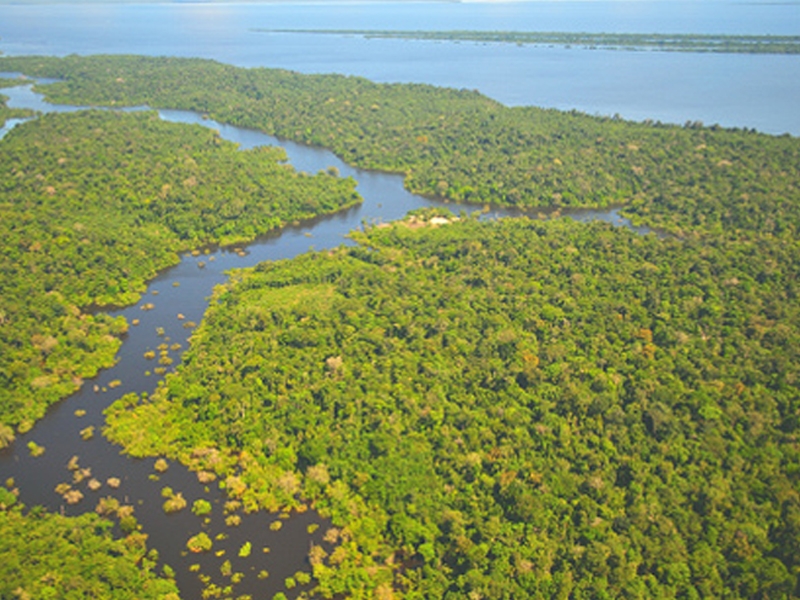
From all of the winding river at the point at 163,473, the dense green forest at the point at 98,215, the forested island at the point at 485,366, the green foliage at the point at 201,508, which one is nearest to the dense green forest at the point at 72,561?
the winding river at the point at 163,473

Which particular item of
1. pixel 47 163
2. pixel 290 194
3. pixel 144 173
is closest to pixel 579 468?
pixel 290 194

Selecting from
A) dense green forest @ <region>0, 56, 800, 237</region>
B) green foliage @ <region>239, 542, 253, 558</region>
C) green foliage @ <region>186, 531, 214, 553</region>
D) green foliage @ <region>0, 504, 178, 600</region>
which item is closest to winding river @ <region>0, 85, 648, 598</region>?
green foliage @ <region>239, 542, 253, 558</region>

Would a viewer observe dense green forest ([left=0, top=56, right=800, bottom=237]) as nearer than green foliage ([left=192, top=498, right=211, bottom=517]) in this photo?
No

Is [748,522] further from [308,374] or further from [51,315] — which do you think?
[51,315]

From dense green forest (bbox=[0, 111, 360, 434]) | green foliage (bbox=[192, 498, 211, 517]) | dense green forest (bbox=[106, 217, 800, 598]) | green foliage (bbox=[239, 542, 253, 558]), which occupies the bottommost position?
green foliage (bbox=[239, 542, 253, 558])

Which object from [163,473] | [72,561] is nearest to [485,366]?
[163,473]

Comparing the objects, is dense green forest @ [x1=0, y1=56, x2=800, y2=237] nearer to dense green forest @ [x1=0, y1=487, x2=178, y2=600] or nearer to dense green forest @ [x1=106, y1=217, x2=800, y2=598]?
dense green forest @ [x1=106, y1=217, x2=800, y2=598]

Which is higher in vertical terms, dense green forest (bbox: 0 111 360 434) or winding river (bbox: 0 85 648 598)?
dense green forest (bbox: 0 111 360 434)
